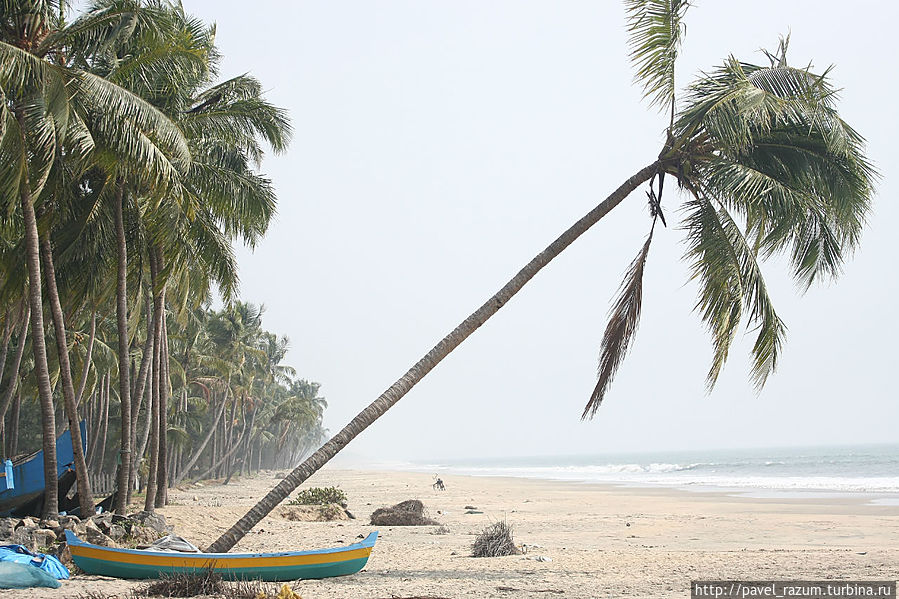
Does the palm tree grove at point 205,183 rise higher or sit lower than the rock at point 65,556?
higher

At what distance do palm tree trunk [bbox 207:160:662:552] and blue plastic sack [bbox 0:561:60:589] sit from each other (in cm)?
179

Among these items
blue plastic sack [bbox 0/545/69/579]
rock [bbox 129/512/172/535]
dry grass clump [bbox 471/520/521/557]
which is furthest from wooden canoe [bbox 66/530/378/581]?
dry grass clump [bbox 471/520/521/557]

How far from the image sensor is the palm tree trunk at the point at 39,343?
465 inches

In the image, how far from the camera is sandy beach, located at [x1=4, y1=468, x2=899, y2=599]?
29.6ft

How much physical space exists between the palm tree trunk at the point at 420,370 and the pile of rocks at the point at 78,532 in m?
2.65

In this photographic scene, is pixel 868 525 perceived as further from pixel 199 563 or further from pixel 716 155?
pixel 199 563

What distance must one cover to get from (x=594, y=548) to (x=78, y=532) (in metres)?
8.68

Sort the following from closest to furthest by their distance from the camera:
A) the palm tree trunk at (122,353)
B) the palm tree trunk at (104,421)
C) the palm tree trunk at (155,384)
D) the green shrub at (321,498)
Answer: the palm tree trunk at (122,353) → the palm tree trunk at (155,384) → the green shrub at (321,498) → the palm tree trunk at (104,421)

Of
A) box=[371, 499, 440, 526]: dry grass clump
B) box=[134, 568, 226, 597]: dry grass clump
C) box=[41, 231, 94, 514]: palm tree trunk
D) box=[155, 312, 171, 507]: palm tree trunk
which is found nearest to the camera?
box=[134, 568, 226, 597]: dry grass clump

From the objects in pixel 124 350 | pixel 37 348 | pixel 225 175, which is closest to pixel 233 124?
pixel 225 175

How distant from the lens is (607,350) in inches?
424

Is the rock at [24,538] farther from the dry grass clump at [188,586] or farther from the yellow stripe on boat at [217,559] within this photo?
the dry grass clump at [188,586]

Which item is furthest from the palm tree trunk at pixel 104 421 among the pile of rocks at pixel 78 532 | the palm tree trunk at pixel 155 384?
the pile of rocks at pixel 78 532

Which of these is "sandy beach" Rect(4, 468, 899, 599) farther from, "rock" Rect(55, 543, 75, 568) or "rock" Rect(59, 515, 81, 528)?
"rock" Rect(59, 515, 81, 528)
